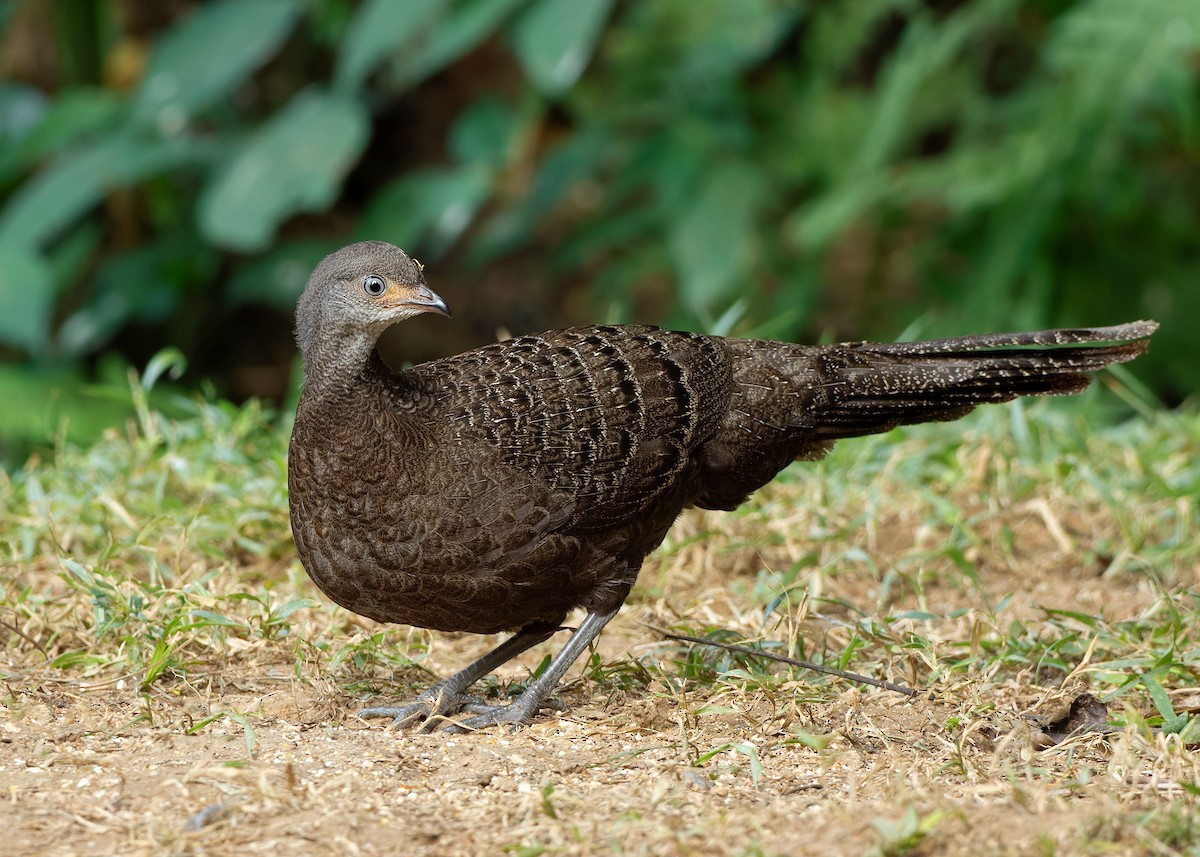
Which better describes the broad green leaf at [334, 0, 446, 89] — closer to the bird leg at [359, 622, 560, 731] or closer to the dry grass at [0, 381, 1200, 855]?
the dry grass at [0, 381, 1200, 855]

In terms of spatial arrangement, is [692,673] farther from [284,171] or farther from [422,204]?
[422,204]

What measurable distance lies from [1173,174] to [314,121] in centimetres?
570

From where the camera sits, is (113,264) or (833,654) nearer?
(833,654)

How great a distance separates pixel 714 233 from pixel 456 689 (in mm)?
4305

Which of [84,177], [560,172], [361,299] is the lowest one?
[361,299]

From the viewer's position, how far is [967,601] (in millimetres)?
4816

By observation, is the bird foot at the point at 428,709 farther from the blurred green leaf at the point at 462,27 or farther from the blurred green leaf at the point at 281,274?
the blurred green leaf at the point at 281,274

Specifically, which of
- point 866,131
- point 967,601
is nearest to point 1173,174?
point 866,131

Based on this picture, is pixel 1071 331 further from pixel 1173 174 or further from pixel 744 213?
pixel 1173 174

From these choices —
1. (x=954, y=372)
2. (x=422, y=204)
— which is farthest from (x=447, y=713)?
(x=422, y=204)

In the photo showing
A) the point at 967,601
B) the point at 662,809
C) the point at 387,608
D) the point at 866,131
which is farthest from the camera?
the point at 866,131

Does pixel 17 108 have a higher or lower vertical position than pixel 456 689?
higher

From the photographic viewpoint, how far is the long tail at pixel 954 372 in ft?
14.1

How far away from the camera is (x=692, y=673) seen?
4152 mm
